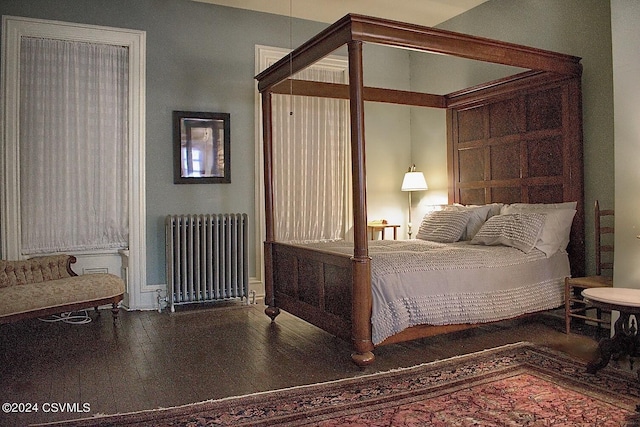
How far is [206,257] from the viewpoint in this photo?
5.21m

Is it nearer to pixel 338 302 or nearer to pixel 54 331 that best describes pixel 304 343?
pixel 338 302

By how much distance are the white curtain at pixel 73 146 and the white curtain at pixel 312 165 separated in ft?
5.12

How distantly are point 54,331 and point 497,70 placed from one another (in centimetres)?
467

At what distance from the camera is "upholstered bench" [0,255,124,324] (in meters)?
3.94

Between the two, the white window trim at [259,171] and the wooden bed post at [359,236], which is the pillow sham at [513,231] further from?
the white window trim at [259,171]

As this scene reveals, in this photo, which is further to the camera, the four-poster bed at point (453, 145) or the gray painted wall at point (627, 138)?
the gray painted wall at point (627, 138)

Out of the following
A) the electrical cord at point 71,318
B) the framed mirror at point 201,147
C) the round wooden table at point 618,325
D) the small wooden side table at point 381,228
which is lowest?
the electrical cord at point 71,318

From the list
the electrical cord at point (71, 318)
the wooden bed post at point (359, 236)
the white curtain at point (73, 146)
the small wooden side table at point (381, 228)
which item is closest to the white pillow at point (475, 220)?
the small wooden side table at point (381, 228)

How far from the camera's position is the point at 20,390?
2.94 m

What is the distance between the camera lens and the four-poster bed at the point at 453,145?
3.29m

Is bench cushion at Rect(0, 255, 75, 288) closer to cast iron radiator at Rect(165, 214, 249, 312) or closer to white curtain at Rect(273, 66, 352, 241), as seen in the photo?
cast iron radiator at Rect(165, 214, 249, 312)

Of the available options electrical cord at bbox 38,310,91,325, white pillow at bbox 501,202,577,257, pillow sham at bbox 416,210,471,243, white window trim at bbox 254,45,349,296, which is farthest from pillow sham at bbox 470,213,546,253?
electrical cord at bbox 38,310,91,325

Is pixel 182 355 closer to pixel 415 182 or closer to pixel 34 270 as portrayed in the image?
pixel 34 270

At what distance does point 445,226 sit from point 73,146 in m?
3.51
